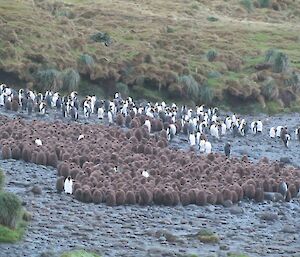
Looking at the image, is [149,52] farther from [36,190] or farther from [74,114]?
[36,190]

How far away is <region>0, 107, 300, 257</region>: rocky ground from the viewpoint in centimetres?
2070

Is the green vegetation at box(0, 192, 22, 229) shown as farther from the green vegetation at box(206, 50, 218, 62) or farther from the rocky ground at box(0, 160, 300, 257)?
the green vegetation at box(206, 50, 218, 62)

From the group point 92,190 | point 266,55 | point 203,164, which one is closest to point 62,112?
point 203,164

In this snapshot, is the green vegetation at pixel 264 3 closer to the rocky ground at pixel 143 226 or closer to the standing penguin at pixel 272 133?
the standing penguin at pixel 272 133

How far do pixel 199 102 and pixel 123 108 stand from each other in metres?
7.55

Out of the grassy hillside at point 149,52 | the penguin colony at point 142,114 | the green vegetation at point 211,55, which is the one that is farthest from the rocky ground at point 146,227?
the green vegetation at point 211,55

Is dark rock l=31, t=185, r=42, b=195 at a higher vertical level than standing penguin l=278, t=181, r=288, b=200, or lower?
higher

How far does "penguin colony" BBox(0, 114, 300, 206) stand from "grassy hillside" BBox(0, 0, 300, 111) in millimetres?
11584

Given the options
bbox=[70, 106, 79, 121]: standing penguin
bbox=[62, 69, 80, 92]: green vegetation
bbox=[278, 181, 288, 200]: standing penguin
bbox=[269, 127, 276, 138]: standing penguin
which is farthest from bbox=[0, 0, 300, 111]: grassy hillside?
bbox=[278, 181, 288, 200]: standing penguin

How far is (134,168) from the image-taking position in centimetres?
2747

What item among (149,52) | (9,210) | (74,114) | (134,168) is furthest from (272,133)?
(9,210)

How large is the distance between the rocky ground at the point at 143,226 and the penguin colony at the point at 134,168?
0.40 metres

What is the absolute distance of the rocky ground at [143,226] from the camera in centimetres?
2070

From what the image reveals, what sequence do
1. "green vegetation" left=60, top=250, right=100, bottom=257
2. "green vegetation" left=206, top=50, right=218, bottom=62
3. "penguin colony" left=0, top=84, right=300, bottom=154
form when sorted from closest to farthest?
"green vegetation" left=60, top=250, right=100, bottom=257 → "penguin colony" left=0, top=84, right=300, bottom=154 → "green vegetation" left=206, top=50, right=218, bottom=62
